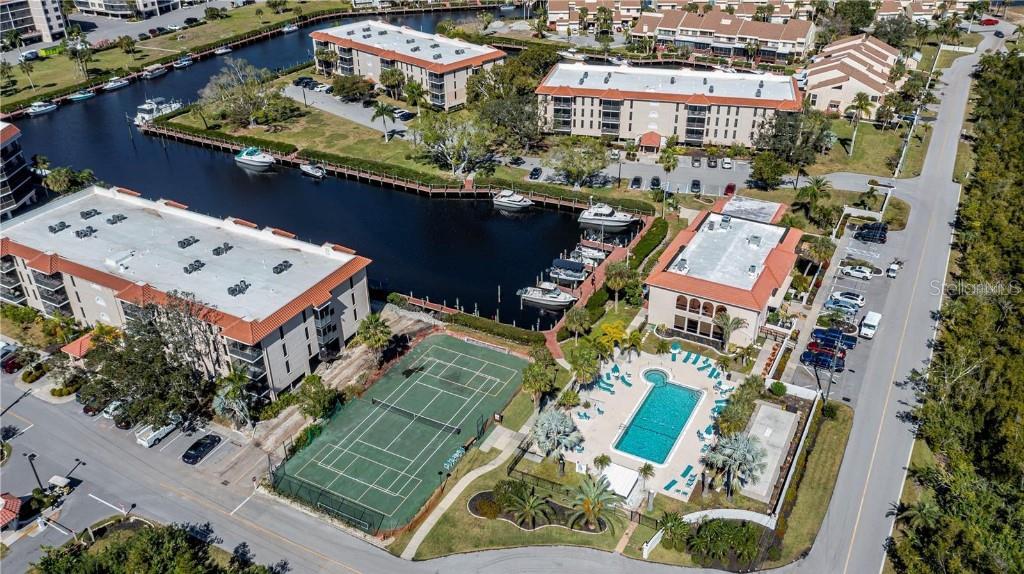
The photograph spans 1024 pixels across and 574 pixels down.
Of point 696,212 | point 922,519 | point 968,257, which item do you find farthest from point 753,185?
point 922,519

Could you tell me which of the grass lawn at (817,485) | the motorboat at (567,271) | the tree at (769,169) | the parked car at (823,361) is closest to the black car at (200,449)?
the motorboat at (567,271)

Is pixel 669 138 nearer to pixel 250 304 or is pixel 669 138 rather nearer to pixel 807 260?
pixel 807 260

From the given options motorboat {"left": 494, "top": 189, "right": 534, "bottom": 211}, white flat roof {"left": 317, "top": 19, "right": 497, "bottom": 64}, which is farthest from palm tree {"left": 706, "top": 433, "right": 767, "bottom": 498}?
white flat roof {"left": 317, "top": 19, "right": 497, "bottom": 64}

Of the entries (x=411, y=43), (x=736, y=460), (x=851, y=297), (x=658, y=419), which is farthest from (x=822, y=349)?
(x=411, y=43)

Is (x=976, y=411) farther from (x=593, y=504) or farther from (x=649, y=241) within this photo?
(x=649, y=241)

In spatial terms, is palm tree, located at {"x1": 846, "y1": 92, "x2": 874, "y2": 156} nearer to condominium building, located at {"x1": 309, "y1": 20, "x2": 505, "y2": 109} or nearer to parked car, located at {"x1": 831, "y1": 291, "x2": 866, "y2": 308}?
parked car, located at {"x1": 831, "y1": 291, "x2": 866, "y2": 308}

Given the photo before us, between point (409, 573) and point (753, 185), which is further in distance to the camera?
point (753, 185)
